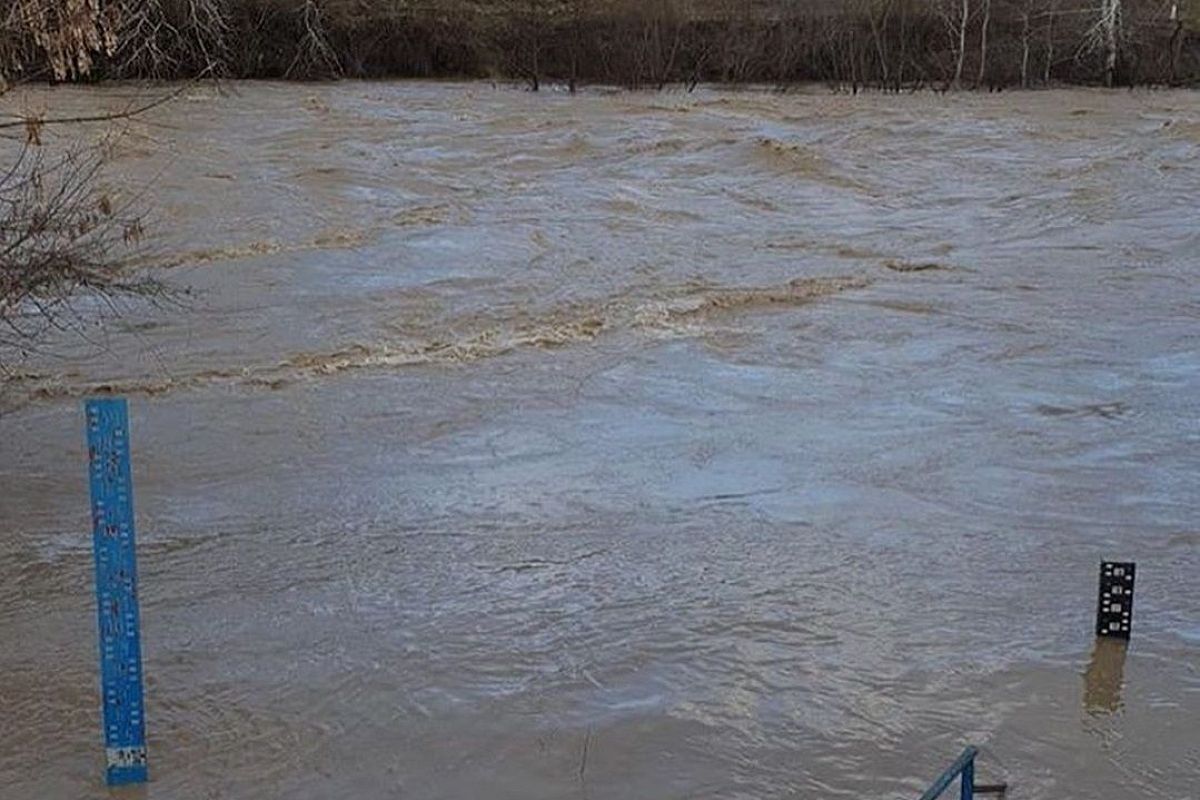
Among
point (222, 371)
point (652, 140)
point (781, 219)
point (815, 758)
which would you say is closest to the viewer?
point (815, 758)

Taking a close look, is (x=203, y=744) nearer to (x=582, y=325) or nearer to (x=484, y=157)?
(x=582, y=325)

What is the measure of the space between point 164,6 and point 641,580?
7.62m

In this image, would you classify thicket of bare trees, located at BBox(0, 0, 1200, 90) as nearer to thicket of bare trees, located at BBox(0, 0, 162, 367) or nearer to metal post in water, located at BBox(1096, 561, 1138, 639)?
thicket of bare trees, located at BBox(0, 0, 162, 367)

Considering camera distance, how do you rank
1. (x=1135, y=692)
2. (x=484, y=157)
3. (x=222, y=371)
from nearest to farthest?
(x=1135, y=692), (x=222, y=371), (x=484, y=157)

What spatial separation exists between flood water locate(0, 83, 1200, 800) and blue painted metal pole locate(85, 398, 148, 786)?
31 centimetres

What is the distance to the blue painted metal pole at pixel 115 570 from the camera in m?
4.62

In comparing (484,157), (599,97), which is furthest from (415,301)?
(599,97)

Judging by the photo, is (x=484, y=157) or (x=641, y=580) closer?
(x=641, y=580)

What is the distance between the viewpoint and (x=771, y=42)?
3216 cm

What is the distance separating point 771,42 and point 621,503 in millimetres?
25655

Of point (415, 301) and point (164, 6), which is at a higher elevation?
point (164, 6)

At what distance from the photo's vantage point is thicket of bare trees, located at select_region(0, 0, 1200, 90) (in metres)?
31.9

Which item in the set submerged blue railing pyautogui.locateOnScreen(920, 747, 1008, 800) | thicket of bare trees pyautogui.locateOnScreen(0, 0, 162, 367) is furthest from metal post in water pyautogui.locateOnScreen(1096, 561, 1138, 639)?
thicket of bare trees pyautogui.locateOnScreen(0, 0, 162, 367)

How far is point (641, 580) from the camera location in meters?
6.91
